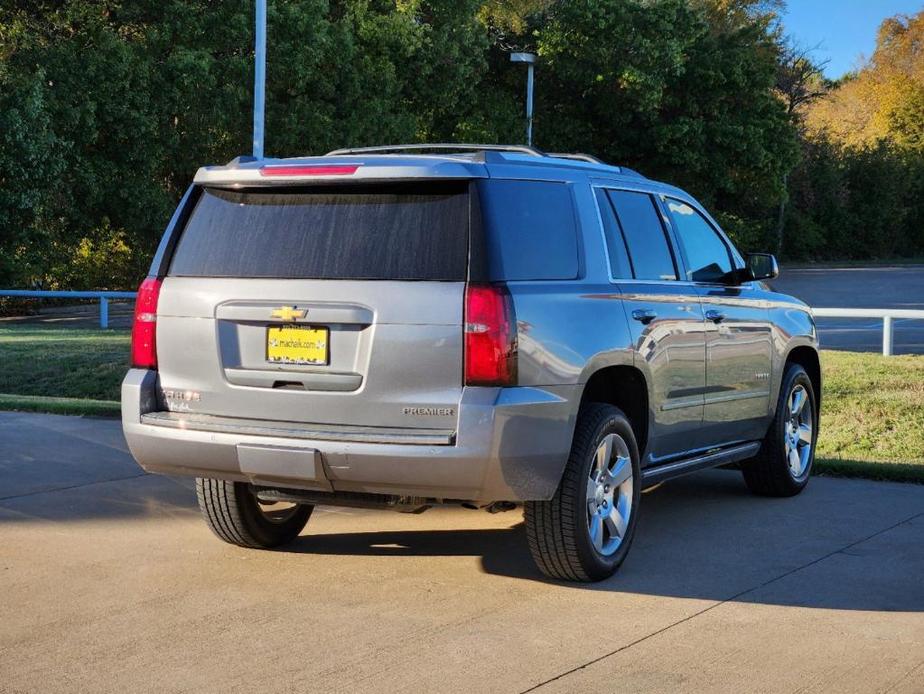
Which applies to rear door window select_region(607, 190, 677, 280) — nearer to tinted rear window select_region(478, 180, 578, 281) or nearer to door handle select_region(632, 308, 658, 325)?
door handle select_region(632, 308, 658, 325)

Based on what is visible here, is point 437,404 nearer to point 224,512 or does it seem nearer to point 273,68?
point 224,512

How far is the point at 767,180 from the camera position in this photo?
48469 millimetres

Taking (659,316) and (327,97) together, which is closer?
(659,316)

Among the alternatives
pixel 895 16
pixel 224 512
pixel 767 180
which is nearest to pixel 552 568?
pixel 224 512

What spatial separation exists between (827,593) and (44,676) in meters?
Result: 3.38

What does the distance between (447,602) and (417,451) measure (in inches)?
28.4

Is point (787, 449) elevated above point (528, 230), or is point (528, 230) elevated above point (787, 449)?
point (528, 230)

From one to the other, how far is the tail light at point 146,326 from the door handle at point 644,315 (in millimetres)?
2292

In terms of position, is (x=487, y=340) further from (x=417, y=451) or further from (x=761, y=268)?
(x=761, y=268)

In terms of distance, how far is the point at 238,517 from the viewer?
700 centimetres

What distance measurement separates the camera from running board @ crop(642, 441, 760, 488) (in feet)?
23.9

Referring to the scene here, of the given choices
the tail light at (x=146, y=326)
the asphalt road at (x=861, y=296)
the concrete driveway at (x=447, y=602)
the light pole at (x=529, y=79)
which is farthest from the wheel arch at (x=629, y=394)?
the light pole at (x=529, y=79)

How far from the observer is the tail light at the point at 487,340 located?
19.2 feet

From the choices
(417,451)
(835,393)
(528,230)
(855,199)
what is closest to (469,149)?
(528,230)
